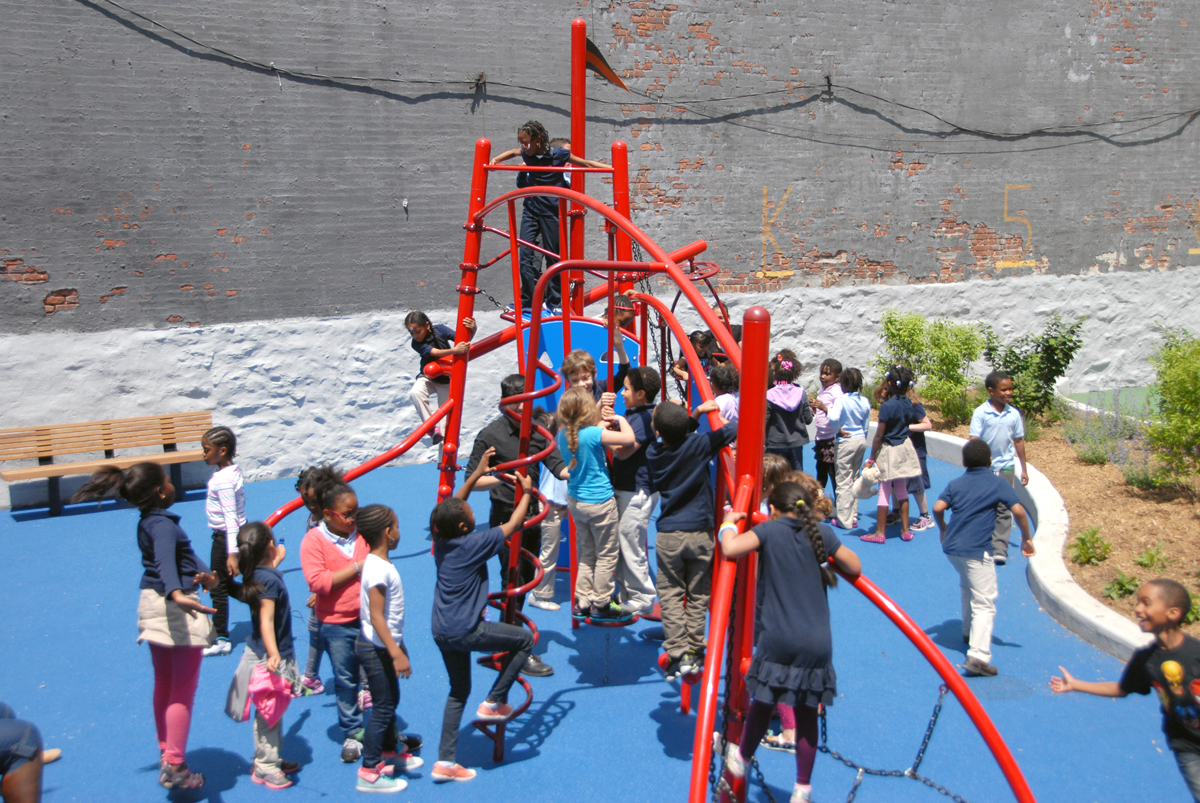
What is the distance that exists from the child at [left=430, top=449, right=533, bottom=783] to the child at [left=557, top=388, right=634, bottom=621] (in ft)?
3.20

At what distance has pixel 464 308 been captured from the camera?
20.1 feet

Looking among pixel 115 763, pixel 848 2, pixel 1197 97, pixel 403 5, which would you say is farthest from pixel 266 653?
pixel 1197 97

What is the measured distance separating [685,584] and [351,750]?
1844 millimetres

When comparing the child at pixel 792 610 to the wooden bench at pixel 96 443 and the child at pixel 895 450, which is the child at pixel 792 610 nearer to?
the child at pixel 895 450

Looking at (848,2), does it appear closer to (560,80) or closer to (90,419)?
(560,80)

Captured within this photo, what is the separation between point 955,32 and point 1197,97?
441 cm

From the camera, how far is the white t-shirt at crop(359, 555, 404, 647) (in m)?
3.80

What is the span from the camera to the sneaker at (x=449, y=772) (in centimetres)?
401

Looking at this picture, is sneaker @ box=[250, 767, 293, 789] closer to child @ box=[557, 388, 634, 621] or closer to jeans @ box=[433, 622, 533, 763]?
jeans @ box=[433, 622, 533, 763]

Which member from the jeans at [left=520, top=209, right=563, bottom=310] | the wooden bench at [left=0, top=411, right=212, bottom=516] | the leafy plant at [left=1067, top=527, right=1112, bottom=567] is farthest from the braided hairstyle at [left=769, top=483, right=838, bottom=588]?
the wooden bench at [left=0, top=411, right=212, bottom=516]

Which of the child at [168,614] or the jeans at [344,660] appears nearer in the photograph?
the child at [168,614]

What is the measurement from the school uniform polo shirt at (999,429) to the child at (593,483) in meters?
3.28

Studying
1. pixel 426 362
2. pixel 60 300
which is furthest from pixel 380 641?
pixel 60 300

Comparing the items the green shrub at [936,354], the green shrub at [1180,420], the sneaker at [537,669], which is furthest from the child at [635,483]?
the green shrub at [936,354]
